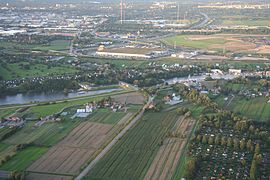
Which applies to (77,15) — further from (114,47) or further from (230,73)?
(230,73)

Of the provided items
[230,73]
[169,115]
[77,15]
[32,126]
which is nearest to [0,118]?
[32,126]

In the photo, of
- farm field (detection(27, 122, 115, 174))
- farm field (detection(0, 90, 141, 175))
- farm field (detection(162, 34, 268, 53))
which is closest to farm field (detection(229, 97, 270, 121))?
farm field (detection(0, 90, 141, 175))

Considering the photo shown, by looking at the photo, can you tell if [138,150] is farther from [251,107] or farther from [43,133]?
[251,107]

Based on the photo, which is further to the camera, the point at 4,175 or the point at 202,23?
the point at 202,23

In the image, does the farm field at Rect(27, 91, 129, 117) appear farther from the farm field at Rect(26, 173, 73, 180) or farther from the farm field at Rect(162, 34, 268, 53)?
the farm field at Rect(162, 34, 268, 53)

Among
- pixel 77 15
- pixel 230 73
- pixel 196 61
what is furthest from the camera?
pixel 77 15

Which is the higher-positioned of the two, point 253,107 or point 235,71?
point 235,71

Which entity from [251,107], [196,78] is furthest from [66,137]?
[196,78]
